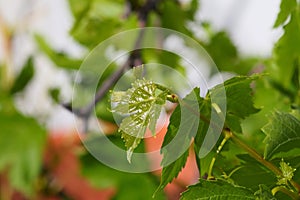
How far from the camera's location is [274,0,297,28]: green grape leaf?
1.13 ft

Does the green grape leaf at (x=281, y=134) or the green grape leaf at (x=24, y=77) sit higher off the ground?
the green grape leaf at (x=281, y=134)

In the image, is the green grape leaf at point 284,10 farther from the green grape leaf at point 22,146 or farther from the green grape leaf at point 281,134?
the green grape leaf at point 22,146

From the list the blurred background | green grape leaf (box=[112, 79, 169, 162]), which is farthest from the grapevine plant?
the blurred background

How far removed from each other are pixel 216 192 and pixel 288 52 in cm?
17

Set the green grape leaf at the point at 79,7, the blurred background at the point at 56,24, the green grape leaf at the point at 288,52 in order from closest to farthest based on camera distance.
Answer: the green grape leaf at the point at 288,52 < the green grape leaf at the point at 79,7 < the blurred background at the point at 56,24

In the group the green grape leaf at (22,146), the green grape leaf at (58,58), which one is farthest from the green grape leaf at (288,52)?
the green grape leaf at (22,146)

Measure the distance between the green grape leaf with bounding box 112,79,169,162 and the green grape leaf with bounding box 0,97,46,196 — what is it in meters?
0.51

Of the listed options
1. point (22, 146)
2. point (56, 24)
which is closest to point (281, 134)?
point (22, 146)

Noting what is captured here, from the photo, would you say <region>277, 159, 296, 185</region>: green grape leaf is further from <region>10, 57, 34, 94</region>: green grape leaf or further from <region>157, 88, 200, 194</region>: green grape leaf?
<region>10, 57, 34, 94</region>: green grape leaf

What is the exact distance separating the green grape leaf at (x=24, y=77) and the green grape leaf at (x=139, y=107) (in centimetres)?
59

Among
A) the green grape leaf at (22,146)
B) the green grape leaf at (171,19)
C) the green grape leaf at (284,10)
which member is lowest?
the green grape leaf at (22,146)

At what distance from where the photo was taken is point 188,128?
284 millimetres

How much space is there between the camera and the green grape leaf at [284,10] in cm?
34

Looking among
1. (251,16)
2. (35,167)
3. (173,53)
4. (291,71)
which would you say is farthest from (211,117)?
(251,16)
